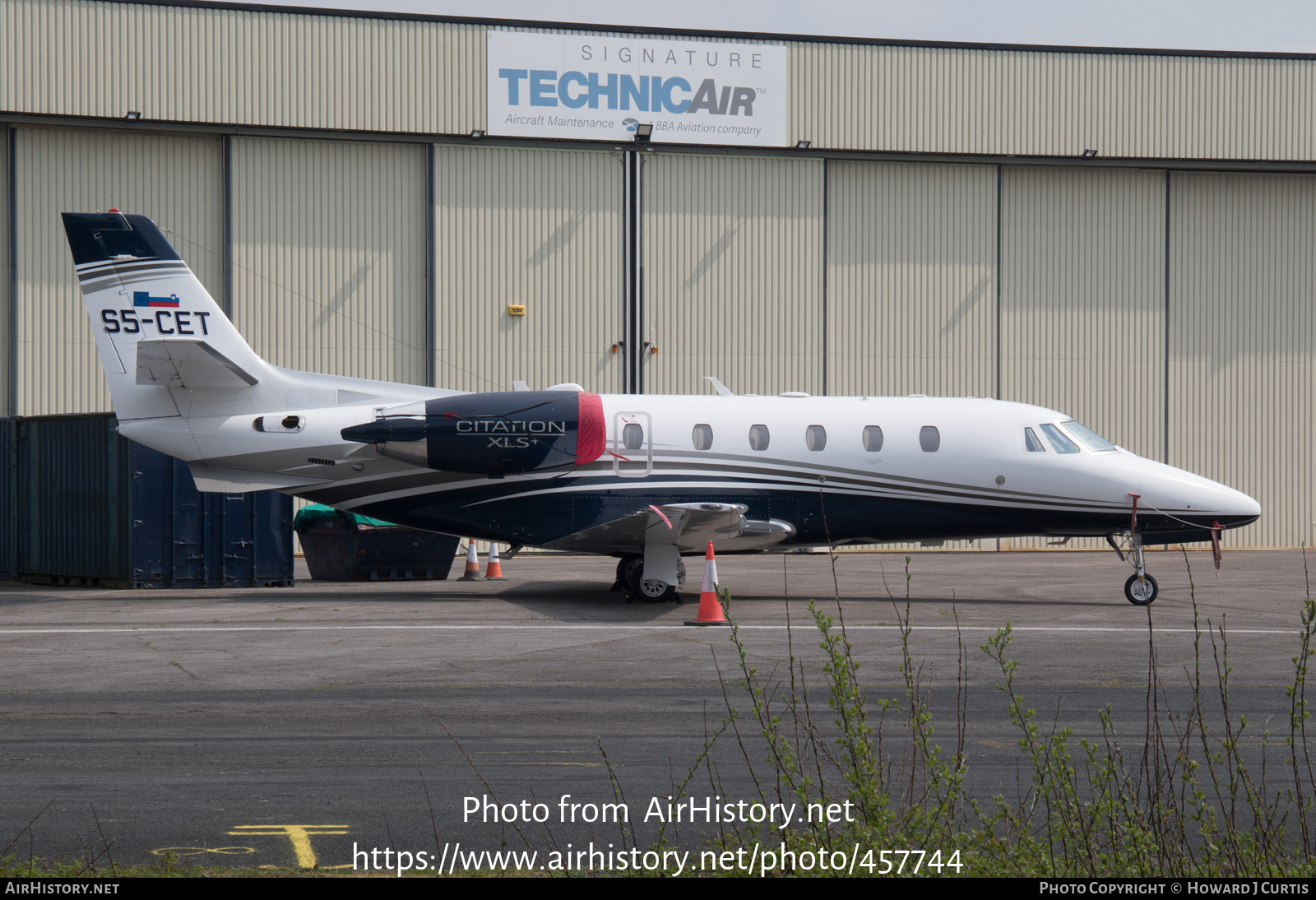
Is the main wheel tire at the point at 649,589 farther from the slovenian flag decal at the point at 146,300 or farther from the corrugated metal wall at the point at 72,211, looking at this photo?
the corrugated metal wall at the point at 72,211

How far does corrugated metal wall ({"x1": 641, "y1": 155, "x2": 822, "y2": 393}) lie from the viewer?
1112 inches

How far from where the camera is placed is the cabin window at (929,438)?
17203 millimetres

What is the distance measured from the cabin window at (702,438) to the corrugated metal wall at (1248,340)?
697 inches

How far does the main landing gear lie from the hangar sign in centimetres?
1370

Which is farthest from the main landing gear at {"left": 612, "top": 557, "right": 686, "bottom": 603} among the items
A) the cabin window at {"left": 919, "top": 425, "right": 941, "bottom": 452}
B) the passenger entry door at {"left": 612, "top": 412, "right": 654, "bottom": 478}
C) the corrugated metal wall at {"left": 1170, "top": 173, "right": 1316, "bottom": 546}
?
the corrugated metal wall at {"left": 1170, "top": 173, "right": 1316, "bottom": 546}

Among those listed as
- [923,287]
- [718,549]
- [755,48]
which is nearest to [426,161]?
[755,48]

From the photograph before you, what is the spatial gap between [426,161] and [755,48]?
812 cm

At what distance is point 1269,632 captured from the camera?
14.0m

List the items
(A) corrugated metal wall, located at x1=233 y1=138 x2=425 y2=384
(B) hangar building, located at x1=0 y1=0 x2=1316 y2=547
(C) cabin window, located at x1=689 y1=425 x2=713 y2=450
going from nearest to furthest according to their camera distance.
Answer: (C) cabin window, located at x1=689 y1=425 x2=713 y2=450 < (B) hangar building, located at x1=0 y1=0 x2=1316 y2=547 < (A) corrugated metal wall, located at x1=233 y1=138 x2=425 y2=384

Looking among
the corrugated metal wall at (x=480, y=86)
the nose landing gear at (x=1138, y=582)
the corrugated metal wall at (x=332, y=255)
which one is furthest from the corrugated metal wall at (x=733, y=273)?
the nose landing gear at (x=1138, y=582)

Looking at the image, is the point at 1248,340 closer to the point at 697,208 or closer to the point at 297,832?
the point at 697,208

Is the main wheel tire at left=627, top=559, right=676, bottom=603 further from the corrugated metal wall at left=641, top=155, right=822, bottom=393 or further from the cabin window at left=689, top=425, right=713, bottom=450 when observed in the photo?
the corrugated metal wall at left=641, top=155, right=822, bottom=393

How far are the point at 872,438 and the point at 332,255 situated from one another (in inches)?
594

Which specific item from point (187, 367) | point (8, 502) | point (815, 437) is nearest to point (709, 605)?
point (815, 437)
